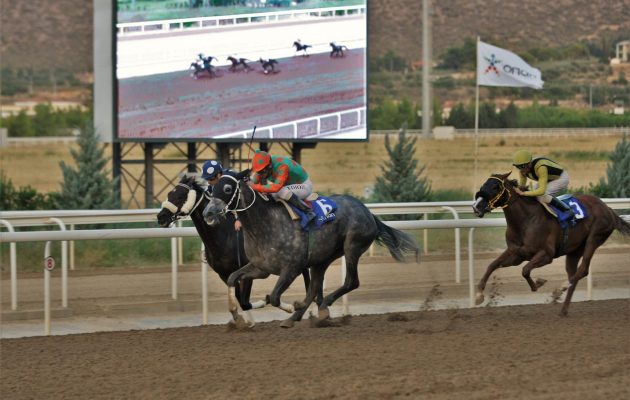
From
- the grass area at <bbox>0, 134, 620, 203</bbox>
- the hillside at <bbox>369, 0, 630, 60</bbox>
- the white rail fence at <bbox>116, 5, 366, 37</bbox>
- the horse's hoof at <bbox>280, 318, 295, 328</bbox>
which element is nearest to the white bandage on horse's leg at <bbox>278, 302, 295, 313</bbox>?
the horse's hoof at <bbox>280, 318, 295, 328</bbox>

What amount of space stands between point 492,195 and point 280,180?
1.70 metres

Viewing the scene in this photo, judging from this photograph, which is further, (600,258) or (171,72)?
(171,72)

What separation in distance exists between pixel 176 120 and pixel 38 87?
126 ft

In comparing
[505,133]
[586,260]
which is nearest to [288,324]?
[586,260]

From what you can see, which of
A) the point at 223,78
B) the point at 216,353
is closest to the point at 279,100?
the point at 223,78

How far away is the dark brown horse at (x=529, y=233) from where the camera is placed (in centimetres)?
895

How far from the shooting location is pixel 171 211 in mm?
8109

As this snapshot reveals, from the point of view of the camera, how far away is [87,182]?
1880 centimetres

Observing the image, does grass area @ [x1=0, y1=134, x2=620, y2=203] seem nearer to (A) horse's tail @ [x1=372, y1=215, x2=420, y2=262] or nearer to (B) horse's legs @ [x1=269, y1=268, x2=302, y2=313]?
(A) horse's tail @ [x1=372, y1=215, x2=420, y2=262]

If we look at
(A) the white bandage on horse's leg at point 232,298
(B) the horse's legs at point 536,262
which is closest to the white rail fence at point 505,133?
(B) the horse's legs at point 536,262

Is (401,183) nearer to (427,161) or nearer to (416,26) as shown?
(427,161)

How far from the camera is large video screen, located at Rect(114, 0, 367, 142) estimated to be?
54.1ft

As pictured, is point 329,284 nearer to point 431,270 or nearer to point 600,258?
point 431,270

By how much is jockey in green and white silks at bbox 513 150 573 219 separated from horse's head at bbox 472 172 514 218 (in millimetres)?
161
